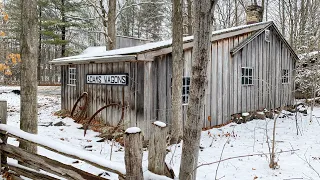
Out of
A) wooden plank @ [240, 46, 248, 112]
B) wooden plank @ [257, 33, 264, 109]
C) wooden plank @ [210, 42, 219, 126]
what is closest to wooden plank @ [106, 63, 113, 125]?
wooden plank @ [210, 42, 219, 126]

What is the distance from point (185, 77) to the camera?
9.16 m

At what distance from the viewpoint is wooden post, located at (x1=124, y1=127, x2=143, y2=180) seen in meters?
2.60

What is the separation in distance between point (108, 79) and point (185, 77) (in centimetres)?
274

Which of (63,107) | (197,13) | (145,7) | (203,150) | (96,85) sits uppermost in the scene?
(145,7)

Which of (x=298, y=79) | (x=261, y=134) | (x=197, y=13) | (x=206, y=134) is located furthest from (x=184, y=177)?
(x=298, y=79)

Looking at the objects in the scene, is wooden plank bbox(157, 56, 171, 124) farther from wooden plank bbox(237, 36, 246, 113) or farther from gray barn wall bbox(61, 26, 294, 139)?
wooden plank bbox(237, 36, 246, 113)

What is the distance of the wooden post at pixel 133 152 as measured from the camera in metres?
2.60

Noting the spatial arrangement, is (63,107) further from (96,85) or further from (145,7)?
(145,7)

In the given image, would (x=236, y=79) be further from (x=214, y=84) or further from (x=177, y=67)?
(x=177, y=67)

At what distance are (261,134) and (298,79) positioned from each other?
971 cm

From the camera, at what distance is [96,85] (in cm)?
1014

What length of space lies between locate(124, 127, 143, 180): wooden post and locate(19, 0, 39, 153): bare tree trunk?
8.98ft

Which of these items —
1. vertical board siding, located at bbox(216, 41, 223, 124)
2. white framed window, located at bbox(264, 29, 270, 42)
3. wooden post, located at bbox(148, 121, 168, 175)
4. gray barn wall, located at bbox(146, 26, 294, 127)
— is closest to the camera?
wooden post, located at bbox(148, 121, 168, 175)

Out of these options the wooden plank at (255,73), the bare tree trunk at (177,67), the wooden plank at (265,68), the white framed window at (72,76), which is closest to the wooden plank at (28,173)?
the bare tree trunk at (177,67)
